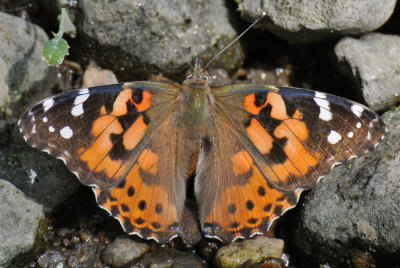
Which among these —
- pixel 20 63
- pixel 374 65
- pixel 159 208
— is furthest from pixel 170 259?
pixel 374 65

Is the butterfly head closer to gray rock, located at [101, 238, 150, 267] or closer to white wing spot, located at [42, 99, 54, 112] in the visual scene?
white wing spot, located at [42, 99, 54, 112]

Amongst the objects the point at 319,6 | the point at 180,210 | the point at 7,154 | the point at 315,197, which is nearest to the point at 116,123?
the point at 180,210

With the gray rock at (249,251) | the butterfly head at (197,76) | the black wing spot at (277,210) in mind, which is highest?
the butterfly head at (197,76)

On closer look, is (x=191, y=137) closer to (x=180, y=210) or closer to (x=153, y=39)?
(x=180, y=210)

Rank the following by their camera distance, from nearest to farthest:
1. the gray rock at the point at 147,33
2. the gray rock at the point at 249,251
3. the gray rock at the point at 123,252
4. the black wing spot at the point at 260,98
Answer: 1. the black wing spot at the point at 260,98
2. the gray rock at the point at 249,251
3. the gray rock at the point at 123,252
4. the gray rock at the point at 147,33

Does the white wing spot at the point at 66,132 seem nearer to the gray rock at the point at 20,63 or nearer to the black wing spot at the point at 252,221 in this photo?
the gray rock at the point at 20,63

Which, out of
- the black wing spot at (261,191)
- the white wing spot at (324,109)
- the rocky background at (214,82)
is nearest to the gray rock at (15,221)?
the rocky background at (214,82)

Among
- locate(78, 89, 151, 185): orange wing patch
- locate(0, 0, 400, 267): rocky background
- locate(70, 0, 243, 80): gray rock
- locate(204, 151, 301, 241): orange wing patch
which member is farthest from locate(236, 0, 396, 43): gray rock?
locate(78, 89, 151, 185): orange wing patch
